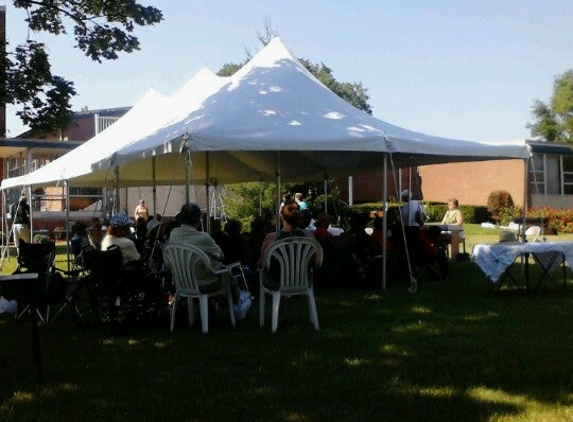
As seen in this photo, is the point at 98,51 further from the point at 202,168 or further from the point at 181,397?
the point at 181,397

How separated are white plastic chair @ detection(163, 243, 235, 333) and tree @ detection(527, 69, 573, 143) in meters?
48.8

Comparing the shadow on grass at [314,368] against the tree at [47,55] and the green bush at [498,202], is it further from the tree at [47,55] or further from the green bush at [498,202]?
the green bush at [498,202]

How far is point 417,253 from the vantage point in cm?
1110

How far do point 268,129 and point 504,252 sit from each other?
130 inches

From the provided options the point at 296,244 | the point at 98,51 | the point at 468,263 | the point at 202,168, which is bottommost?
the point at 468,263

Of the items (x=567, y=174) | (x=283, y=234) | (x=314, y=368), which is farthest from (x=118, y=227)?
(x=567, y=174)

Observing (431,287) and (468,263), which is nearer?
(431,287)

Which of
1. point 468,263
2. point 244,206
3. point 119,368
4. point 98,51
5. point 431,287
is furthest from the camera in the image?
point 244,206

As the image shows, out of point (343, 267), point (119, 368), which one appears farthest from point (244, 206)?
point (119, 368)

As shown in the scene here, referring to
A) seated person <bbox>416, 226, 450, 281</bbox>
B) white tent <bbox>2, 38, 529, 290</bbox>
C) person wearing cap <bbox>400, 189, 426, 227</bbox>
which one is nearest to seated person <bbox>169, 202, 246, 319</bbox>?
white tent <bbox>2, 38, 529, 290</bbox>

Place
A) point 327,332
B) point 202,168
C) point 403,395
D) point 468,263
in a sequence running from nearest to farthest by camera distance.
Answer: point 403,395, point 327,332, point 468,263, point 202,168

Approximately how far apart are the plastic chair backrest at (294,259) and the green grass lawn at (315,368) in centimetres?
45

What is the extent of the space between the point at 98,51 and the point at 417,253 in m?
6.04

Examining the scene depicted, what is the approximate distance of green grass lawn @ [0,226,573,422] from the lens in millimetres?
4582
